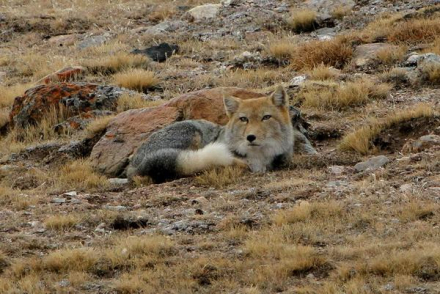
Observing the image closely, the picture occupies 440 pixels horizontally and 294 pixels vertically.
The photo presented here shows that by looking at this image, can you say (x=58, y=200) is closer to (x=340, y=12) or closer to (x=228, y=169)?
(x=228, y=169)

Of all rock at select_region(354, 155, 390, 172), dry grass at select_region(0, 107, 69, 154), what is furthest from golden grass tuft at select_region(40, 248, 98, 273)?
dry grass at select_region(0, 107, 69, 154)

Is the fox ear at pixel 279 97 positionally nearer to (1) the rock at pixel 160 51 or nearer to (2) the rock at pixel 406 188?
(2) the rock at pixel 406 188

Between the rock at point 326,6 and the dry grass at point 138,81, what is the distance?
5692 mm

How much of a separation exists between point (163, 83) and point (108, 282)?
359 inches

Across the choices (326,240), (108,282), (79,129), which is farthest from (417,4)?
(108,282)

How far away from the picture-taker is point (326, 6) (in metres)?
20.9

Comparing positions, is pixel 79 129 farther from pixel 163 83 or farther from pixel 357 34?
pixel 357 34

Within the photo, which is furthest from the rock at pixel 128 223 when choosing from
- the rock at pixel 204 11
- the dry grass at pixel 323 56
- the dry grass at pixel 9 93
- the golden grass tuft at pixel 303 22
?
the rock at pixel 204 11

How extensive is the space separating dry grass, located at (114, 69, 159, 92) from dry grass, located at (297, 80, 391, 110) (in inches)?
123

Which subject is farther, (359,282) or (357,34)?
(357,34)

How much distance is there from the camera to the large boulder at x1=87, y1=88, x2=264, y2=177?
11.7m

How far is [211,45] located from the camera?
18.9 meters

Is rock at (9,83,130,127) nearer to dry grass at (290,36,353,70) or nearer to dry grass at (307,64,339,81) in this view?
dry grass at (307,64,339,81)

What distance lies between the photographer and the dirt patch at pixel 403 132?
11.2 metres
